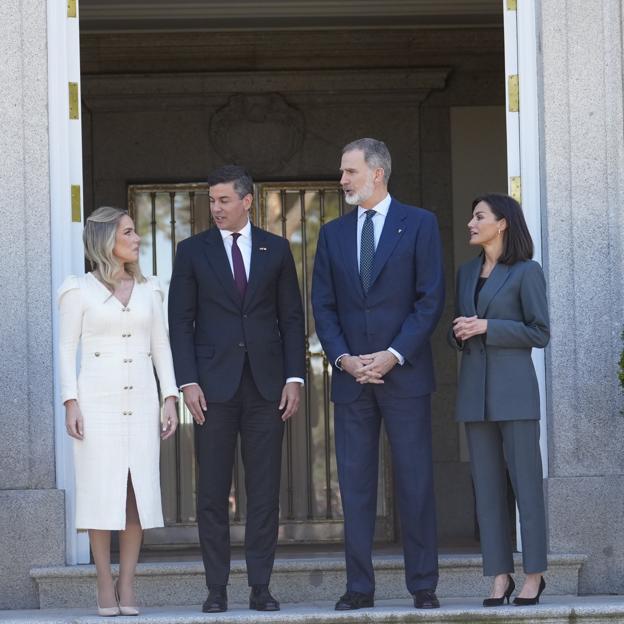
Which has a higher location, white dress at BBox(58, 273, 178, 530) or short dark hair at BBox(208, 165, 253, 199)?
short dark hair at BBox(208, 165, 253, 199)

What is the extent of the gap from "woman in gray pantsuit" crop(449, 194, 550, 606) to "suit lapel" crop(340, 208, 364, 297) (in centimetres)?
46

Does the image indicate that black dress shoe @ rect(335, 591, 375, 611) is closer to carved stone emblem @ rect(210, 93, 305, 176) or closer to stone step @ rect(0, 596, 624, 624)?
stone step @ rect(0, 596, 624, 624)

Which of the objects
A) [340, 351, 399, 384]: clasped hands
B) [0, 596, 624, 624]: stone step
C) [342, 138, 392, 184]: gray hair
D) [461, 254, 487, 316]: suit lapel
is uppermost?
[342, 138, 392, 184]: gray hair

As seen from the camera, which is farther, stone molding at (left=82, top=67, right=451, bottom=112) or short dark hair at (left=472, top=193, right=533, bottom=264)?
stone molding at (left=82, top=67, right=451, bottom=112)

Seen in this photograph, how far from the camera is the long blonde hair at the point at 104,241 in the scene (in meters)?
6.11

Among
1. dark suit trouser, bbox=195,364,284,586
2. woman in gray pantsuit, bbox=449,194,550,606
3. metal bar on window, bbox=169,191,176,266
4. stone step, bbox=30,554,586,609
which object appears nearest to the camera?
woman in gray pantsuit, bbox=449,194,550,606

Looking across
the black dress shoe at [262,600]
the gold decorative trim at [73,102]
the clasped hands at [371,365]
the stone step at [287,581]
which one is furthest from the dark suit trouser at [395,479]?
the gold decorative trim at [73,102]

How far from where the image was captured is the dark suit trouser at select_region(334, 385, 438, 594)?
6.22 meters

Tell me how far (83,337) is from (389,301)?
128 cm

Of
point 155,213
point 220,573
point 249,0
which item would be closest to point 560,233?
point 220,573

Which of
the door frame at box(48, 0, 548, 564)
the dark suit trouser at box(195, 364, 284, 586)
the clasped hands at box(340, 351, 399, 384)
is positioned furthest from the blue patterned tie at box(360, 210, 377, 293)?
the door frame at box(48, 0, 548, 564)

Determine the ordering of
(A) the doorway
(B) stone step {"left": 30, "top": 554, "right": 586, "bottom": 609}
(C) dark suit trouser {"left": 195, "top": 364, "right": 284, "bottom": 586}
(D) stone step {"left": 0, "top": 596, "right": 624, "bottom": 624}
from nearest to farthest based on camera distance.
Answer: (D) stone step {"left": 0, "top": 596, "right": 624, "bottom": 624} < (C) dark suit trouser {"left": 195, "top": 364, "right": 284, "bottom": 586} < (B) stone step {"left": 30, "top": 554, "right": 586, "bottom": 609} < (A) the doorway

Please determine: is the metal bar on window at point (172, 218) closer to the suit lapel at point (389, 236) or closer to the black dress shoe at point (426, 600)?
the suit lapel at point (389, 236)

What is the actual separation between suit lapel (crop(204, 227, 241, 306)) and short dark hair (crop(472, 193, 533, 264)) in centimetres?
113
